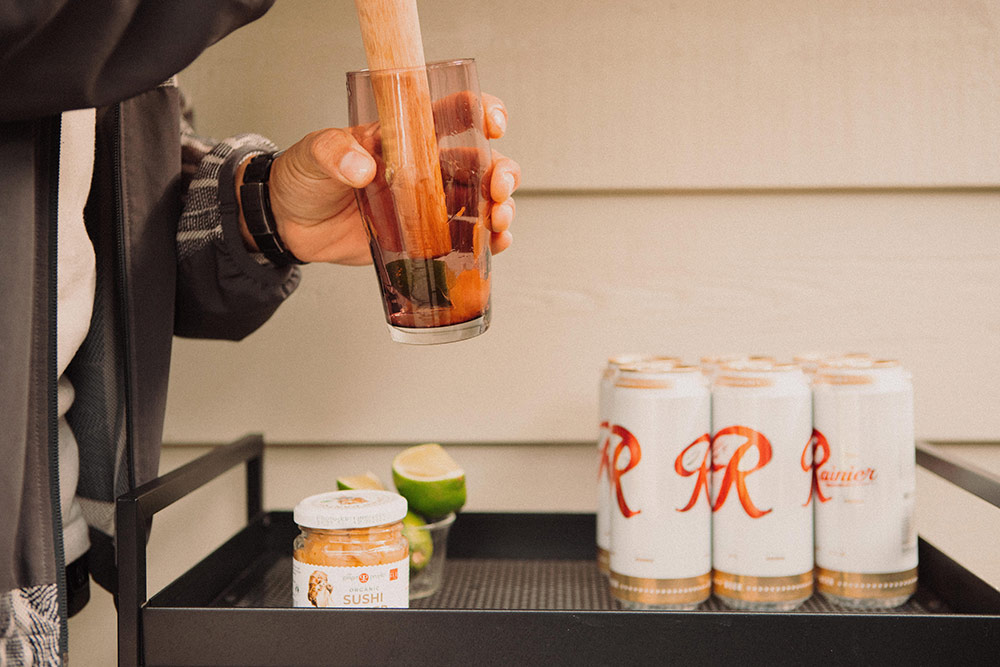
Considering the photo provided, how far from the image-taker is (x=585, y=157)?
0.95 metres

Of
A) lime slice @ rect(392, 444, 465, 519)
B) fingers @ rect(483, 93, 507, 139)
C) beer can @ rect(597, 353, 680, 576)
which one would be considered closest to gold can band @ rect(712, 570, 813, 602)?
beer can @ rect(597, 353, 680, 576)

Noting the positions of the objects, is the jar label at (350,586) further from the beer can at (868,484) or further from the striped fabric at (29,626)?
the beer can at (868,484)

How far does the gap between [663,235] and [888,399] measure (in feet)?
1.16

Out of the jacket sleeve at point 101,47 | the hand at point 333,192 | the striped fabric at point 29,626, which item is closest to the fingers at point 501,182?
the hand at point 333,192

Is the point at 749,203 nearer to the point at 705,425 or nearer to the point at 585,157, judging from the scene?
the point at 585,157

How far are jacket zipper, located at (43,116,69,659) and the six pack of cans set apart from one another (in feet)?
1.39

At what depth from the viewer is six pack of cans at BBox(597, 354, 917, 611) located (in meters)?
0.67

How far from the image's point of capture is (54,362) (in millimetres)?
575

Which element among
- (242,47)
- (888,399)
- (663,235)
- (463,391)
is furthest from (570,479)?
(242,47)

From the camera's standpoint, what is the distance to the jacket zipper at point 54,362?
556mm

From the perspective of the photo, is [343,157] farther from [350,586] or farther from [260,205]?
[350,586]

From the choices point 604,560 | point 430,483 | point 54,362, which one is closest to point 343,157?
point 54,362

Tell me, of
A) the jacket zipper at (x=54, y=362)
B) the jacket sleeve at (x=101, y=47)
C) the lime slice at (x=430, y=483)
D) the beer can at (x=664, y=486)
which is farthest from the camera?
the lime slice at (x=430, y=483)

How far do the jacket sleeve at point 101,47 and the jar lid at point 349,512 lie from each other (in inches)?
13.0
